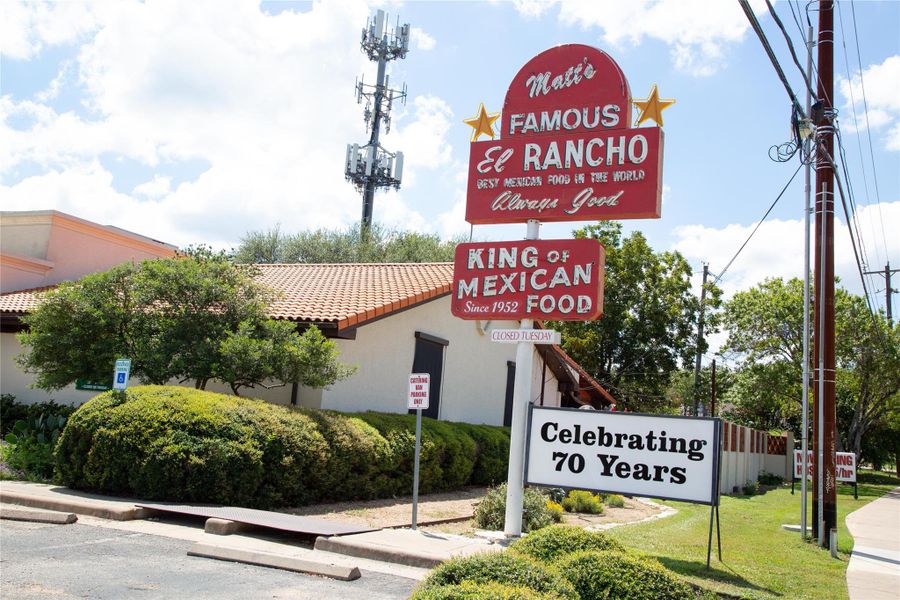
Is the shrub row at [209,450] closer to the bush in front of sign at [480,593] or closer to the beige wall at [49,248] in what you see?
the bush in front of sign at [480,593]

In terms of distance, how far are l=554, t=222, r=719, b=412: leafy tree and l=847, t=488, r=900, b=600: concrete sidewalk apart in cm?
1776

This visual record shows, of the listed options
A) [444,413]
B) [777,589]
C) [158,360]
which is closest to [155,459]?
[158,360]

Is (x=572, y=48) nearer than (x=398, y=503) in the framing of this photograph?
Yes

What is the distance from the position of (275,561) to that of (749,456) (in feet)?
88.9

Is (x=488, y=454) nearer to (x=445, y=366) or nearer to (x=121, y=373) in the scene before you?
(x=445, y=366)

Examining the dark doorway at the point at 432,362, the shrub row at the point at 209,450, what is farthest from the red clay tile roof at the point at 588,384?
the shrub row at the point at 209,450

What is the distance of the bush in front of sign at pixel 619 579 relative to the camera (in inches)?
213

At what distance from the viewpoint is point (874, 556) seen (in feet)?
39.8

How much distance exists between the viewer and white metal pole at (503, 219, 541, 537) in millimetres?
10266

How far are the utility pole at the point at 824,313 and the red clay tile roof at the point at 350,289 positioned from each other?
8.15m

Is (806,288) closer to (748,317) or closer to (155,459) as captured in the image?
(155,459)

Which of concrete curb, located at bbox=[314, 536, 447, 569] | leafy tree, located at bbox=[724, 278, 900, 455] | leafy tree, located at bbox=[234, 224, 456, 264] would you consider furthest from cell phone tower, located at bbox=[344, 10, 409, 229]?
concrete curb, located at bbox=[314, 536, 447, 569]

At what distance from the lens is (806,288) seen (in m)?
13.2

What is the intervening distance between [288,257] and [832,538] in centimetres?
3592
